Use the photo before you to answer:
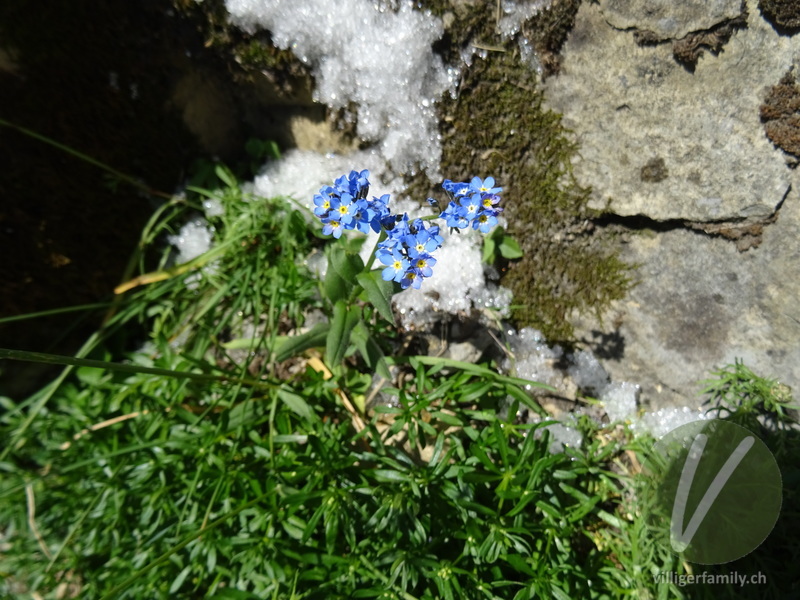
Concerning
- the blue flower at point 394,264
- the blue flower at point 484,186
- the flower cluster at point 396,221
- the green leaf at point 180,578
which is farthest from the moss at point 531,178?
the green leaf at point 180,578

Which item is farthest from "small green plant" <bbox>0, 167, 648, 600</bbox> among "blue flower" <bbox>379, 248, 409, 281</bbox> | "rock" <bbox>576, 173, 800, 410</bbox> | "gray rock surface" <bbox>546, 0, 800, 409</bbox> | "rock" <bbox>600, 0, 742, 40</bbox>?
"rock" <bbox>600, 0, 742, 40</bbox>

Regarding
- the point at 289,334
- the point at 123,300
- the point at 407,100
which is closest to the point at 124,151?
the point at 123,300

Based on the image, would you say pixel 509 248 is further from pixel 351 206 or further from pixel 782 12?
pixel 782 12

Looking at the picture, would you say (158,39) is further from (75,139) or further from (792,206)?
(792,206)

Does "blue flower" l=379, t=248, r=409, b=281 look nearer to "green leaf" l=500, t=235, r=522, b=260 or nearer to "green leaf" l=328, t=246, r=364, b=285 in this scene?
"green leaf" l=328, t=246, r=364, b=285
